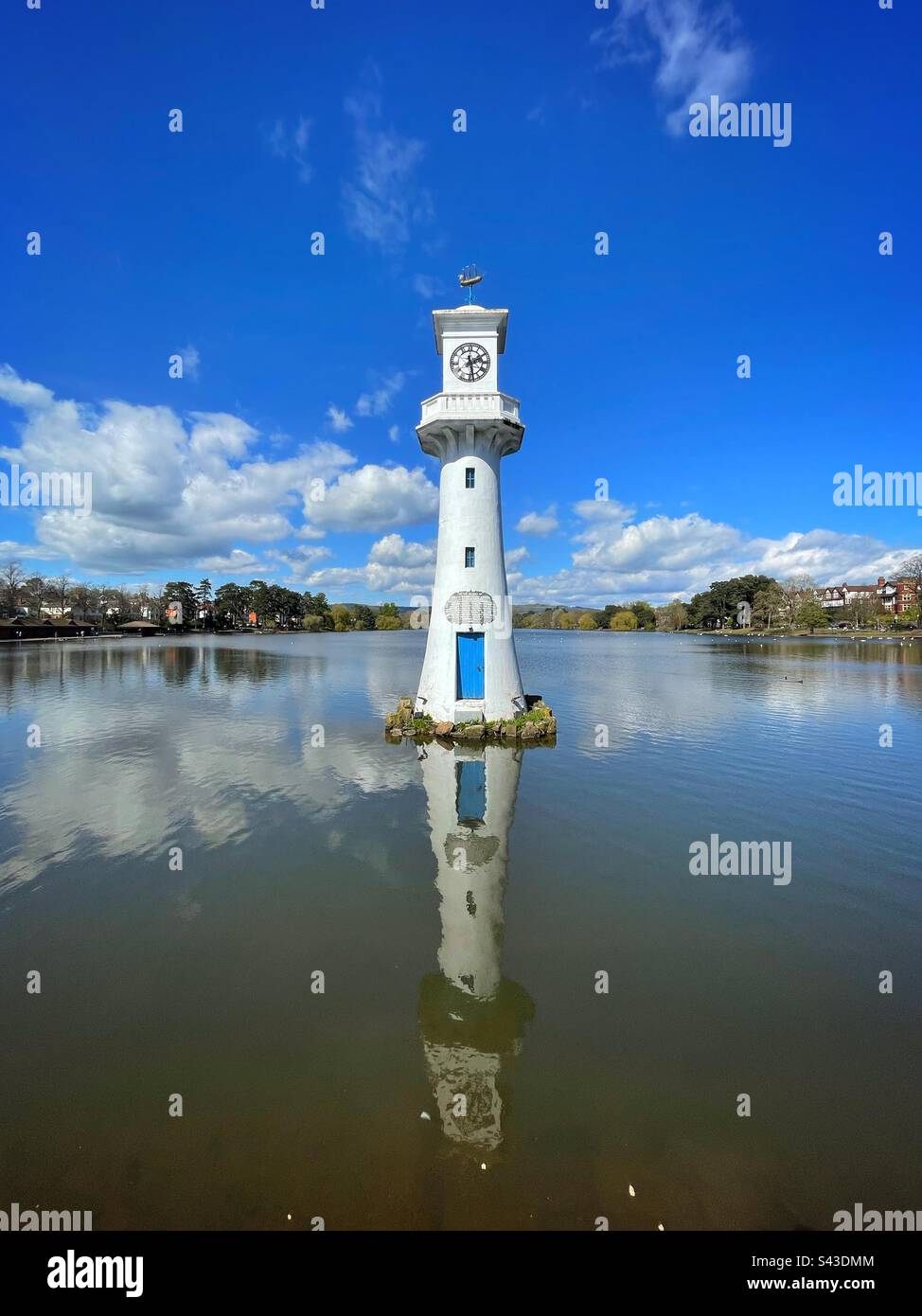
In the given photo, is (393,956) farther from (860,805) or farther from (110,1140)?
(860,805)

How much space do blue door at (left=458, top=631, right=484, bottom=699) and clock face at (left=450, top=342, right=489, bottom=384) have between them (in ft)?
30.2

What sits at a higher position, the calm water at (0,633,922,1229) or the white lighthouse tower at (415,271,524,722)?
the white lighthouse tower at (415,271,524,722)

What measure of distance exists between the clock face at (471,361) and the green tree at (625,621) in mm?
177104

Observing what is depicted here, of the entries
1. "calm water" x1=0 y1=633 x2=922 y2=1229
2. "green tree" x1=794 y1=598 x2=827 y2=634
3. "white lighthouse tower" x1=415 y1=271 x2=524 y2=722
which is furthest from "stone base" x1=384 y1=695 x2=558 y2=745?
"green tree" x1=794 y1=598 x2=827 y2=634

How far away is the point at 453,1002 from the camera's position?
20.9 ft

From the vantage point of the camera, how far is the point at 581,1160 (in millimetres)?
4488

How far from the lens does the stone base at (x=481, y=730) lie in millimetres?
19547

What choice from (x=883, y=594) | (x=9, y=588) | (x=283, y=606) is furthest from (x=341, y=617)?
(x=883, y=594)

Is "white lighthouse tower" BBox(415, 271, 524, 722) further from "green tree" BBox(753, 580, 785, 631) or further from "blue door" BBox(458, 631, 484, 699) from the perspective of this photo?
"green tree" BBox(753, 580, 785, 631)

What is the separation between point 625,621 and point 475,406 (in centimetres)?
17960

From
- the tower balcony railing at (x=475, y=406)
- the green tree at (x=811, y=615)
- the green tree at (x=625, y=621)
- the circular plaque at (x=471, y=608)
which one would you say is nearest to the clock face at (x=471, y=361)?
the tower balcony railing at (x=475, y=406)

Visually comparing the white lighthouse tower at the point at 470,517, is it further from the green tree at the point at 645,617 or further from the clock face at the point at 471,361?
the green tree at the point at 645,617

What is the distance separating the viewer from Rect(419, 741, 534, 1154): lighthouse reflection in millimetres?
5027

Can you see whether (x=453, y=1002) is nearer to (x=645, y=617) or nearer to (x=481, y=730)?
(x=481, y=730)
